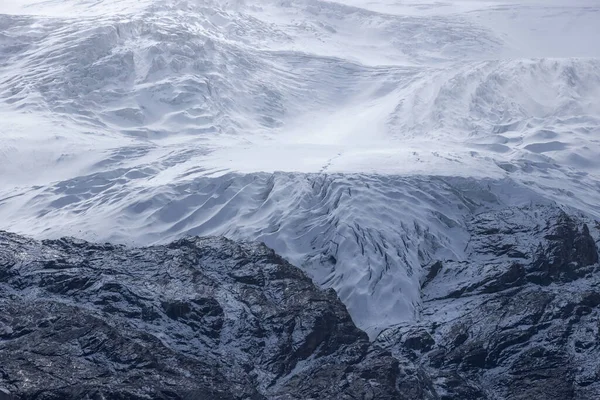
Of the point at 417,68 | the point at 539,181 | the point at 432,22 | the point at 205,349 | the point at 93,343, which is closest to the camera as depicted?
the point at 93,343

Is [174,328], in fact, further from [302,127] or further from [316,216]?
[302,127]

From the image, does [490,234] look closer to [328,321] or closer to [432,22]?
[328,321]

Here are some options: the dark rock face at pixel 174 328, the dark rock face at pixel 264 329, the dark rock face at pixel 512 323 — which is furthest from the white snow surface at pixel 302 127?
the dark rock face at pixel 174 328

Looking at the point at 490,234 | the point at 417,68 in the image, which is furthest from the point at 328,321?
the point at 417,68

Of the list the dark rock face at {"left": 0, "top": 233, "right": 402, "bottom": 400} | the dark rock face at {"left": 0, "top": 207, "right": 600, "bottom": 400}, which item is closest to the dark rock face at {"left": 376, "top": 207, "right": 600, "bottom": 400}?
the dark rock face at {"left": 0, "top": 207, "right": 600, "bottom": 400}

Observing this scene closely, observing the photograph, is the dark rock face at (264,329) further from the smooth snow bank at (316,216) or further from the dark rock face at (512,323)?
the smooth snow bank at (316,216)

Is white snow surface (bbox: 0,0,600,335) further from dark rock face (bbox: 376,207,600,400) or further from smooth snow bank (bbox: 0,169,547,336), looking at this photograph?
dark rock face (bbox: 376,207,600,400)
